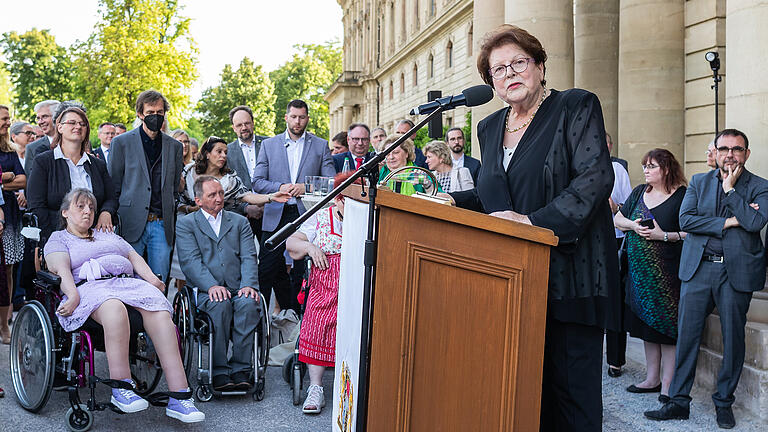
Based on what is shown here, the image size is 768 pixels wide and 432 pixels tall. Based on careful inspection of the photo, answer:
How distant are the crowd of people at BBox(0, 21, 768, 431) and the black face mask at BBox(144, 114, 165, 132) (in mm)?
18

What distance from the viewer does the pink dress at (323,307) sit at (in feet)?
21.6

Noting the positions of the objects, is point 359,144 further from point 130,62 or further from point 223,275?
point 130,62

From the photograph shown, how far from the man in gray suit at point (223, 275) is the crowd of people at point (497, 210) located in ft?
0.04

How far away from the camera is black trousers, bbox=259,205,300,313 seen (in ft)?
29.1

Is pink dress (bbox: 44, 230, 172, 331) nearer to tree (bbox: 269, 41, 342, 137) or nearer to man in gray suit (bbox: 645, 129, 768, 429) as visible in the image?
man in gray suit (bbox: 645, 129, 768, 429)

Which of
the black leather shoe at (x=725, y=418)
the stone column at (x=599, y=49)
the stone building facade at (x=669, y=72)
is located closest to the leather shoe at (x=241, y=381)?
the stone building facade at (x=669, y=72)

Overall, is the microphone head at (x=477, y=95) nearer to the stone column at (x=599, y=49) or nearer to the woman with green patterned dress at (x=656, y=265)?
the woman with green patterned dress at (x=656, y=265)

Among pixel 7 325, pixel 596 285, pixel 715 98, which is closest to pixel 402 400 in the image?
pixel 596 285

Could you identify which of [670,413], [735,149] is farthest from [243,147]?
[670,413]

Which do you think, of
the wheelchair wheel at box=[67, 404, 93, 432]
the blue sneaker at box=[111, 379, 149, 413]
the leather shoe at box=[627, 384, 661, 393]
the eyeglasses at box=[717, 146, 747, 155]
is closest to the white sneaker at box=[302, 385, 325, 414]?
the blue sneaker at box=[111, 379, 149, 413]

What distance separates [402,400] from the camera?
9.54ft

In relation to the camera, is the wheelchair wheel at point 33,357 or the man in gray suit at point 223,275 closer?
the wheelchair wheel at point 33,357

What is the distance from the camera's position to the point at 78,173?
7.47m

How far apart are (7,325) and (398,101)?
49.5 meters
